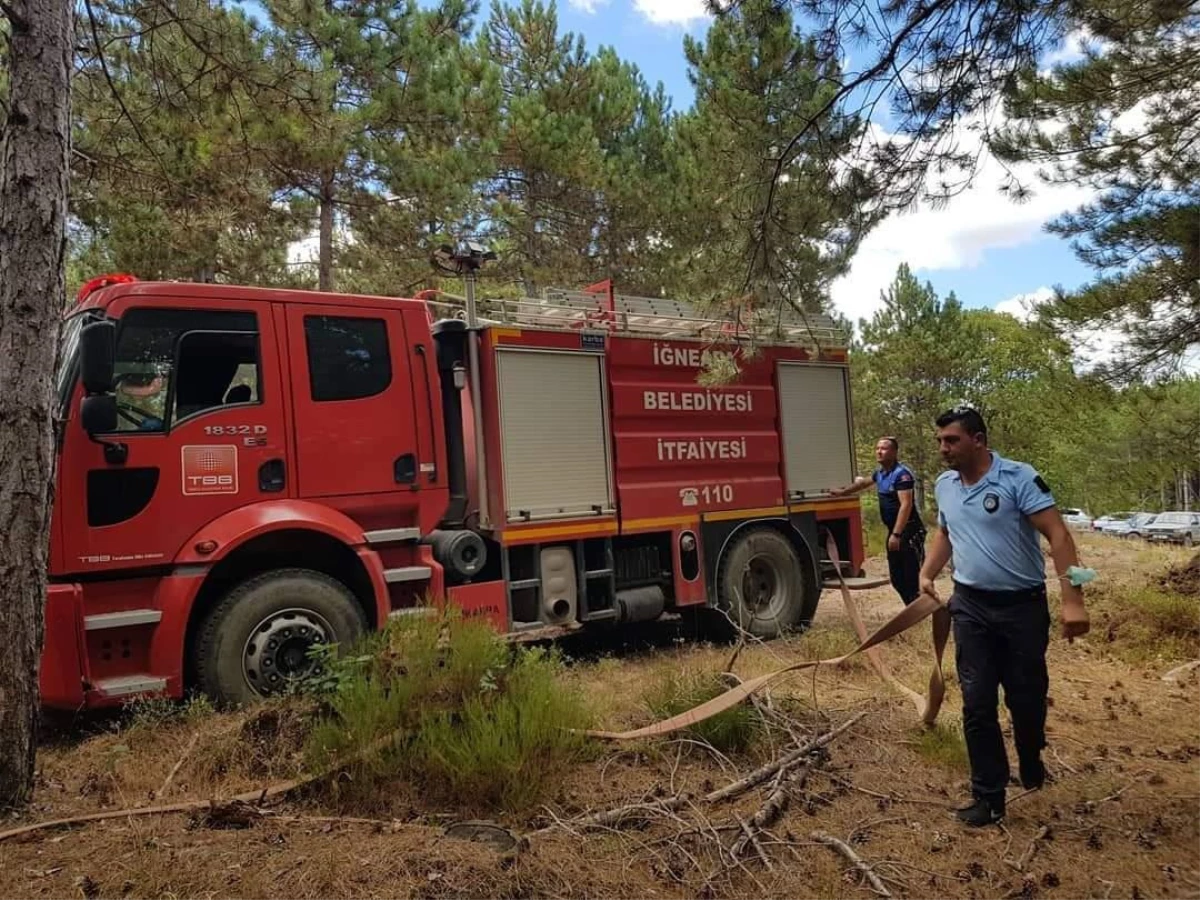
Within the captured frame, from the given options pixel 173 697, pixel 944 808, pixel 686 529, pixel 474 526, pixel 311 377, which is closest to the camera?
pixel 944 808

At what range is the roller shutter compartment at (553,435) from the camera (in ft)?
20.7

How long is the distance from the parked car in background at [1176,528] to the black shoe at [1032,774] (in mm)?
32765

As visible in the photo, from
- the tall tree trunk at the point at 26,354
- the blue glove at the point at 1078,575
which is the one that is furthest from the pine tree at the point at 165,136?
the blue glove at the point at 1078,575

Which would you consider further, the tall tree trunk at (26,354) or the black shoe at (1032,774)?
the black shoe at (1032,774)

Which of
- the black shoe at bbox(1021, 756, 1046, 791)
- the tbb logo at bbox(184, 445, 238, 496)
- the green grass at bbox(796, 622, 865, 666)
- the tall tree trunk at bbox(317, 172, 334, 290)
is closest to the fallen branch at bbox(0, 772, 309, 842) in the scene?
the tbb logo at bbox(184, 445, 238, 496)

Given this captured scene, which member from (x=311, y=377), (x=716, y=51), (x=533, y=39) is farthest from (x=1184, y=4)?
(x=533, y=39)

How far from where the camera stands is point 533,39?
16750 mm

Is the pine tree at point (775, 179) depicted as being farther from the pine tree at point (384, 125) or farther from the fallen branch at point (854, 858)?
the pine tree at point (384, 125)

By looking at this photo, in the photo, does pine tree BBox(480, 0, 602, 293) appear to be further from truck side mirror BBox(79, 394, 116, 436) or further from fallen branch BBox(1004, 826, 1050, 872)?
fallen branch BBox(1004, 826, 1050, 872)

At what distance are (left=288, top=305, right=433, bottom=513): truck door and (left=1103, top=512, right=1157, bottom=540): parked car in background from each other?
36.6 metres

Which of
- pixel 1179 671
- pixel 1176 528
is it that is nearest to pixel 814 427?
pixel 1179 671

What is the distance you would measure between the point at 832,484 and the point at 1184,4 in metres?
4.44

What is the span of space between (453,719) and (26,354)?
2169 mm

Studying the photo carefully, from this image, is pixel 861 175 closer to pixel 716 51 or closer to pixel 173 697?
pixel 716 51
